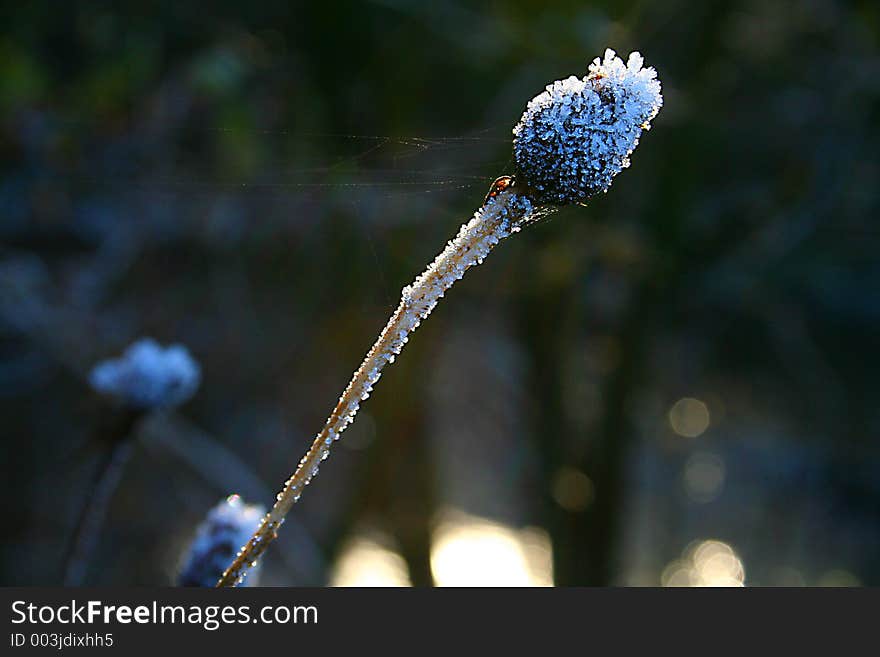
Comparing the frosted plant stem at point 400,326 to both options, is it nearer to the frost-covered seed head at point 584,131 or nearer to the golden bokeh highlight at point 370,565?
the frost-covered seed head at point 584,131

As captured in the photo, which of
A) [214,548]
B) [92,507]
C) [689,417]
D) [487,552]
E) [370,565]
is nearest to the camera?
[214,548]

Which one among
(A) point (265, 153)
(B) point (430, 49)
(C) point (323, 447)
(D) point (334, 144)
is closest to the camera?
(C) point (323, 447)

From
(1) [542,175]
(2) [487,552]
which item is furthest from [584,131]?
(2) [487,552]

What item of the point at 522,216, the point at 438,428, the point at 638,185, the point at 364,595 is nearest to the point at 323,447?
the point at 522,216

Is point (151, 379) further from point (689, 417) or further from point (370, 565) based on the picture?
point (689, 417)

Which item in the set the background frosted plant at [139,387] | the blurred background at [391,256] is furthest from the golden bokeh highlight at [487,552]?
the background frosted plant at [139,387]

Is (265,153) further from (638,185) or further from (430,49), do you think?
(638,185)

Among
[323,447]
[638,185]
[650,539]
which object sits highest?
[638,185]
